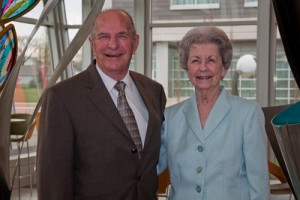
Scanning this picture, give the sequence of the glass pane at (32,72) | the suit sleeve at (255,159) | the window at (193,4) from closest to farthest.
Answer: the suit sleeve at (255,159) < the glass pane at (32,72) < the window at (193,4)

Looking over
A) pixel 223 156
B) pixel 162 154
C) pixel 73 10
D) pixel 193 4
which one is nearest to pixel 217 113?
pixel 223 156

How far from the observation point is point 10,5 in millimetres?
2057

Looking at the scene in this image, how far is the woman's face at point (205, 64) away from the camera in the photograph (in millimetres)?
1428

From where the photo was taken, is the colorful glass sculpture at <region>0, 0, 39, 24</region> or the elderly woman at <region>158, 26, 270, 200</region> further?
the colorful glass sculpture at <region>0, 0, 39, 24</region>

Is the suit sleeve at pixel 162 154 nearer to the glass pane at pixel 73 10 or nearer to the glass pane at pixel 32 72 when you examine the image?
the glass pane at pixel 32 72

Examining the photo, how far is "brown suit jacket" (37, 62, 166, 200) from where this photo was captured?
1464 mm

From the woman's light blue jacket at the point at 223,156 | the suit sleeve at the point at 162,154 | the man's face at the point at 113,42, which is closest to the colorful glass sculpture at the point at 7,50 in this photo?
the man's face at the point at 113,42

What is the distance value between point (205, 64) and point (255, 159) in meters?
0.33

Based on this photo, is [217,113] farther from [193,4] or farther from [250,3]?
[193,4]

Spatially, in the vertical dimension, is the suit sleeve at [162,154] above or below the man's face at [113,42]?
below

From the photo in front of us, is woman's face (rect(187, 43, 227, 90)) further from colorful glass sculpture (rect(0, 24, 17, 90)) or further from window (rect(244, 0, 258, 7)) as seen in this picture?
window (rect(244, 0, 258, 7))

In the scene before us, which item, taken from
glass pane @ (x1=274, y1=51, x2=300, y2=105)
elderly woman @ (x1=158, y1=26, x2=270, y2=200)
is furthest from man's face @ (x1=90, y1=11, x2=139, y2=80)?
glass pane @ (x1=274, y1=51, x2=300, y2=105)

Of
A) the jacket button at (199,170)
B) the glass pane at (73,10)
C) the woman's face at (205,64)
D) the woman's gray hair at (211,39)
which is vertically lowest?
the jacket button at (199,170)

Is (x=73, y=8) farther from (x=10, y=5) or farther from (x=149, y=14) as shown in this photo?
(x=10, y=5)
